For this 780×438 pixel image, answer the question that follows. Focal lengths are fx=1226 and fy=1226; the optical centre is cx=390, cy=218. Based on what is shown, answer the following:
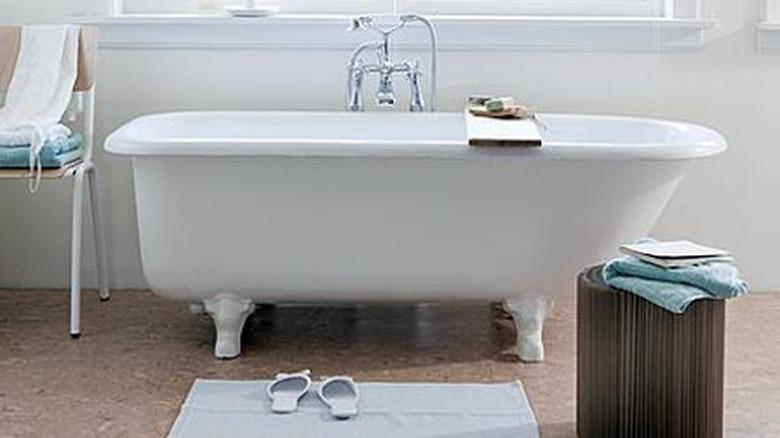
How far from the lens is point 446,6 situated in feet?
14.3

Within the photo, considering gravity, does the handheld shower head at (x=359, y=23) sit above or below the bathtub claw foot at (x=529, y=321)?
above

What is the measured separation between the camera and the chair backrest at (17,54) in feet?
12.9

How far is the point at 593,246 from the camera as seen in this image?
338 cm

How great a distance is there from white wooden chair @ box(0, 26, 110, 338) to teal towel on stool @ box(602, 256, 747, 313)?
1762 mm

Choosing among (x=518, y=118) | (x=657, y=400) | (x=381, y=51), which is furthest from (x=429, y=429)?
(x=381, y=51)

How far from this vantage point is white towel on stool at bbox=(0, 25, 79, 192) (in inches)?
151

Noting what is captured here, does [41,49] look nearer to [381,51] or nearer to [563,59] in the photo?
[381,51]

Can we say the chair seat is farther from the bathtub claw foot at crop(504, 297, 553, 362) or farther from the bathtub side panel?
the bathtub claw foot at crop(504, 297, 553, 362)

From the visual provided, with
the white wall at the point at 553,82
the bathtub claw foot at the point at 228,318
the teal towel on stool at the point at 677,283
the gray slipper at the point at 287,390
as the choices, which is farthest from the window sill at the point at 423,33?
the teal towel on stool at the point at 677,283

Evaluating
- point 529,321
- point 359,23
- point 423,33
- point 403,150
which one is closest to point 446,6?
point 423,33

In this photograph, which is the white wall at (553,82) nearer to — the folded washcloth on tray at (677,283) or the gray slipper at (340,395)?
the gray slipper at (340,395)

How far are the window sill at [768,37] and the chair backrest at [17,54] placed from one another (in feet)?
7.38

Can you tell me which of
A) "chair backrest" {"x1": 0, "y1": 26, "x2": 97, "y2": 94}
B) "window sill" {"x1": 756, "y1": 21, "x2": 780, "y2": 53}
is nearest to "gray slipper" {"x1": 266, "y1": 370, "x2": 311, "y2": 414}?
"chair backrest" {"x1": 0, "y1": 26, "x2": 97, "y2": 94}

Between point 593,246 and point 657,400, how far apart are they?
2.40ft
